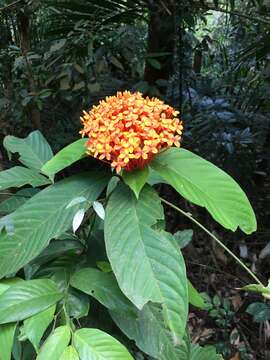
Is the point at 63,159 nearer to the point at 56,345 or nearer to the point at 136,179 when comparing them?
the point at 136,179

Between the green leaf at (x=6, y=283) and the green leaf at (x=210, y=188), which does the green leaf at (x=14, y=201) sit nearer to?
the green leaf at (x=6, y=283)

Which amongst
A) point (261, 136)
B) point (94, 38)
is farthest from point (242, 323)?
point (94, 38)

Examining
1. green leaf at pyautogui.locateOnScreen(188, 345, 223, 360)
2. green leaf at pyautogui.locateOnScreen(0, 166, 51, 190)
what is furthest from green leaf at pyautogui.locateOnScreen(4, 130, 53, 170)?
green leaf at pyautogui.locateOnScreen(188, 345, 223, 360)

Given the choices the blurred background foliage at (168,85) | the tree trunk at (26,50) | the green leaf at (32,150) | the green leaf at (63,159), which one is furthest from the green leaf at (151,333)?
the tree trunk at (26,50)

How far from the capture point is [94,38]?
2.42m

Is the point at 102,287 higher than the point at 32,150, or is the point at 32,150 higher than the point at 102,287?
the point at 32,150

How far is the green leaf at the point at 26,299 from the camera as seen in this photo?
35.9 inches

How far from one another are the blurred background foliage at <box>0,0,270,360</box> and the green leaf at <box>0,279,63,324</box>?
1443 millimetres

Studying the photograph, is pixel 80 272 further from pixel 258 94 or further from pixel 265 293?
pixel 258 94

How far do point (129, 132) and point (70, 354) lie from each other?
0.44 metres

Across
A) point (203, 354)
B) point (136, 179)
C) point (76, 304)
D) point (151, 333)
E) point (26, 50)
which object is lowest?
point (203, 354)

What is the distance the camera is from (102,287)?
0.97 meters

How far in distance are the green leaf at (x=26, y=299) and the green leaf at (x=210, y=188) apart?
0.33 metres

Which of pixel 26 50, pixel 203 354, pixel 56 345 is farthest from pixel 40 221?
pixel 26 50
